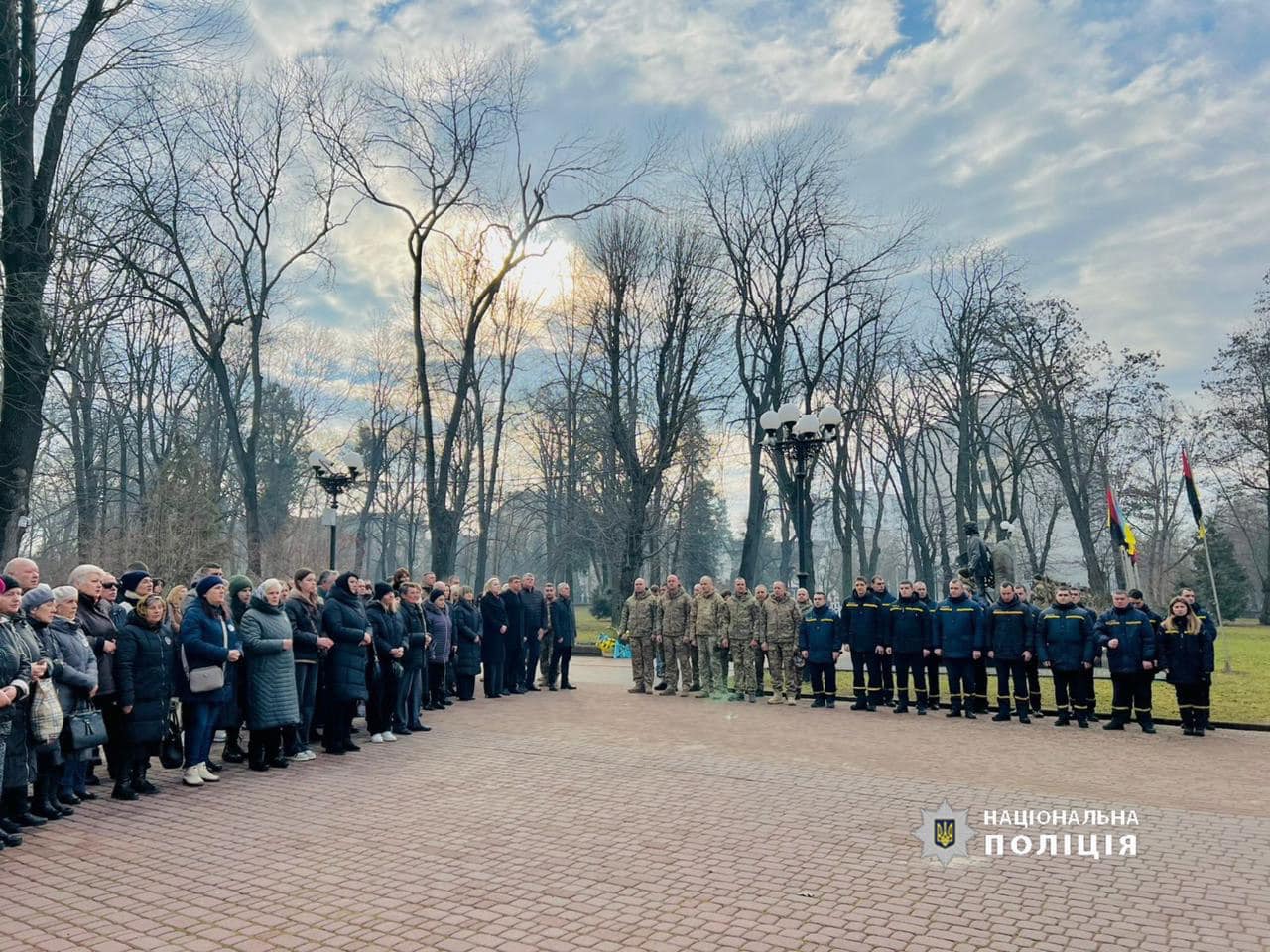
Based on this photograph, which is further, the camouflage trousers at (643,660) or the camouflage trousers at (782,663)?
the camouflage trousers at (643,660)

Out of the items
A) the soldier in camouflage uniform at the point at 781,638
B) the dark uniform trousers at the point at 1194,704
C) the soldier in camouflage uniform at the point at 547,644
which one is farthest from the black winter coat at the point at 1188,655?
the soldier in camouflage uniform at the point at 547,644

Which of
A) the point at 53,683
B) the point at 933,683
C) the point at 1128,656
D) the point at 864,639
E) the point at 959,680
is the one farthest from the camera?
the point at 864,639

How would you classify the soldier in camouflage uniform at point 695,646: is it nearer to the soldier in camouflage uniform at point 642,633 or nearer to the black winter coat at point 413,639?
the soldier in camouflage uniform at point 642,633

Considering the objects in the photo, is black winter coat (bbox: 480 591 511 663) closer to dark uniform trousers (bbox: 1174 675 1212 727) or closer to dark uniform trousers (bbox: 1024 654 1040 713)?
dark uniform trousers (bbox: 1024 654 1040 713)

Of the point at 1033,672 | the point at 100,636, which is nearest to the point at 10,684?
the point at 100,636

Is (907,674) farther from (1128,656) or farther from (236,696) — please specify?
(236,696)

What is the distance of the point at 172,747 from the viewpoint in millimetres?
8773

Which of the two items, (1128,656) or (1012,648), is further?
(1012,648)

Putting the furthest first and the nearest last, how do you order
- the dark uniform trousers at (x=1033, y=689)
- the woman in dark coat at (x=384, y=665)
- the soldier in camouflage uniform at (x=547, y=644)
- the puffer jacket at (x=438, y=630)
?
1. the soldier in camouflage uniform at (x=547, y=644)
2. the puffer jacket at (x=438, y=630)
3. the dark uniform trousers at (x=1033, y=689)
4. the woman in dark coat at (x=384, y=665)

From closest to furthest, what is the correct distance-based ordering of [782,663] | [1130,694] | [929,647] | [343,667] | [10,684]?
[10,684], [343,667], [1130,694], [929,647], [782,663]

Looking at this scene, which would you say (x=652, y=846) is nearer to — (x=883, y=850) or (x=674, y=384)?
(x=883, y=850)

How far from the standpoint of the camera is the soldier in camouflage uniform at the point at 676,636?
49.6 feet

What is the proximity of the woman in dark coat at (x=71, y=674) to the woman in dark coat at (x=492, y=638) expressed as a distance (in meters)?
7.72

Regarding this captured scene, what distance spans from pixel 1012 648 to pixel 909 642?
1.52 m
